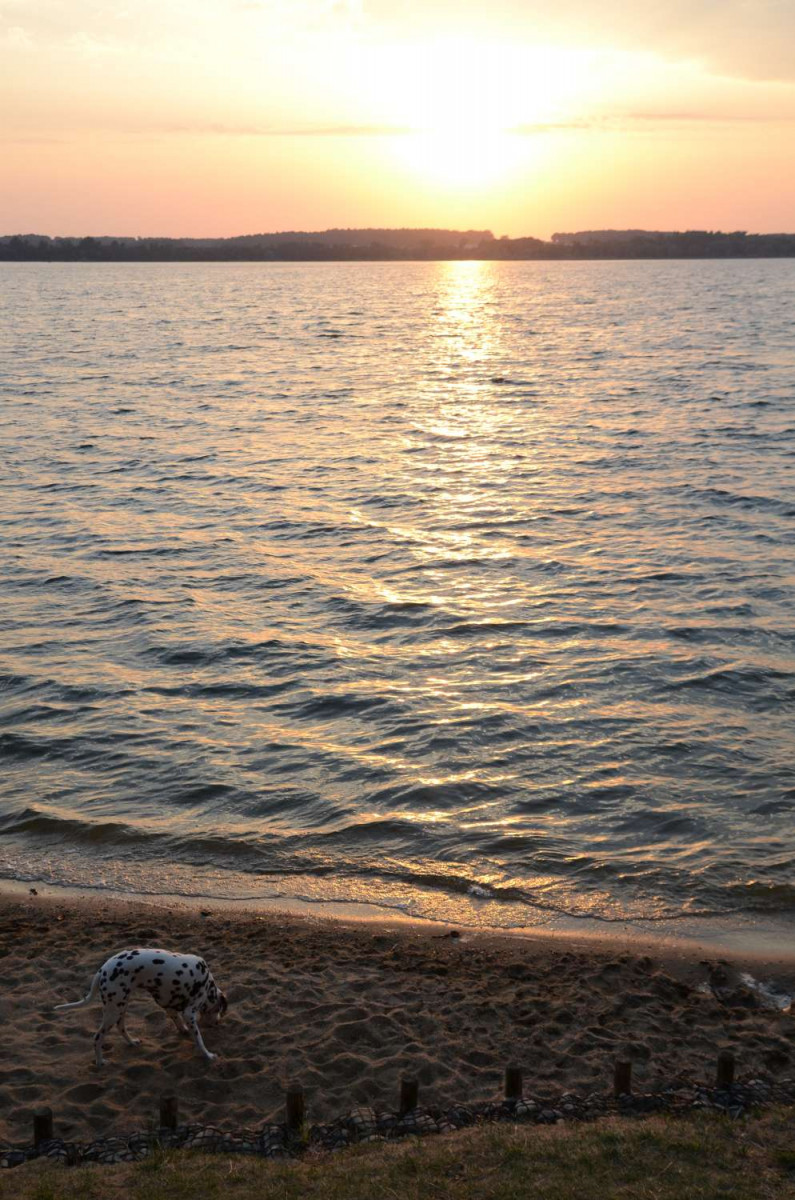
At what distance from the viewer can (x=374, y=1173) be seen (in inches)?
291

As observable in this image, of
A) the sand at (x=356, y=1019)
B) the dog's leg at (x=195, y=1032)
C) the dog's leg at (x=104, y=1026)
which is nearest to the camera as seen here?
the sand at (x=356, y=1019)

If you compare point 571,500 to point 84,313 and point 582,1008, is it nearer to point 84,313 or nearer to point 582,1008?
point 582,1008

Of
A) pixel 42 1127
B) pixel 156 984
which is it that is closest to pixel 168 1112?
pixel 42 1127

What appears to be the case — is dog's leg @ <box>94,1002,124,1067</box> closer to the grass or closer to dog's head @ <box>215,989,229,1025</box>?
dog's head @ <box>215,989,229,1025</box>

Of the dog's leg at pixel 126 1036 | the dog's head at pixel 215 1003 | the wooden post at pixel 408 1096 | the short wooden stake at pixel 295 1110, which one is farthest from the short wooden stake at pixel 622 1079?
the dog's leg at pixel 126 1036

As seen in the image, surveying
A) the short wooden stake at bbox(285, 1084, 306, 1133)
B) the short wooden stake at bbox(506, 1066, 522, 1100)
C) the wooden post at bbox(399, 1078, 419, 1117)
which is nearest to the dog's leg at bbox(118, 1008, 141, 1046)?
the short wooden stake at bbox(285, 1084, 306, 1133)

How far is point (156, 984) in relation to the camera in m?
9.15

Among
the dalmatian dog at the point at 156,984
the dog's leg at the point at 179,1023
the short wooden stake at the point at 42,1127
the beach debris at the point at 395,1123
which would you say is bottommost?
the dog's leg at the point at 179,1023

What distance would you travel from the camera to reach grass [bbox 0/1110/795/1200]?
283 inches

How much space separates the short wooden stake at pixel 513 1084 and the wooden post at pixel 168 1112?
7.99ft

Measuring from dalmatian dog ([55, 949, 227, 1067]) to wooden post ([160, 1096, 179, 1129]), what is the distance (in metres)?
1.21

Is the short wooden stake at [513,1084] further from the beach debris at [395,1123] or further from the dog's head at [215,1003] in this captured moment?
the dog's head at [215,1003]

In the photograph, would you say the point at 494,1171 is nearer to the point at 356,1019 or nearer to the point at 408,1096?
the point at 408,1096

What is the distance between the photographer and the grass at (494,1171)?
23.6 feet
